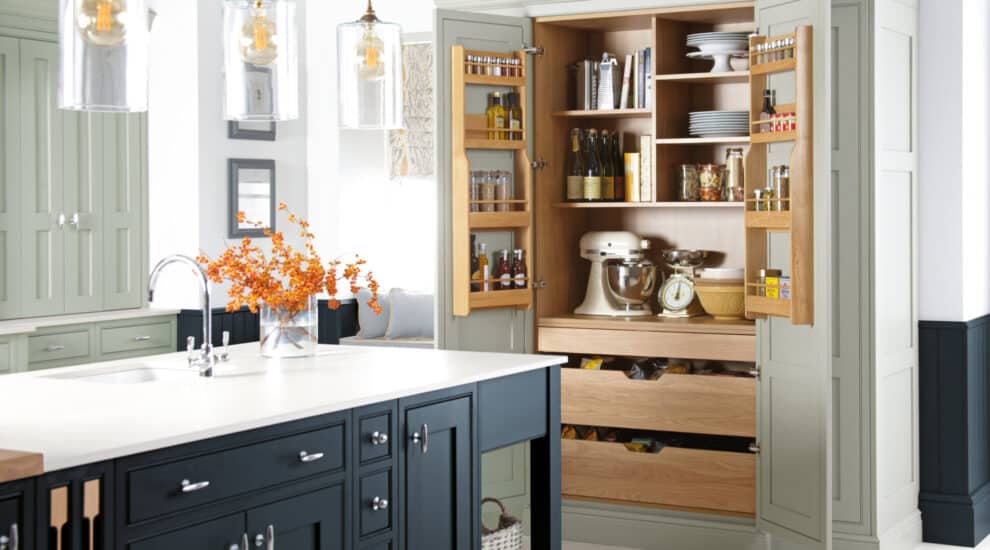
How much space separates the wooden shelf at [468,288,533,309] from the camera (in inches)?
199

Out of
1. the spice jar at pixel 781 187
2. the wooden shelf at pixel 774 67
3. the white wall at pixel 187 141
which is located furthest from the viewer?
the white wall at pixel 187 141

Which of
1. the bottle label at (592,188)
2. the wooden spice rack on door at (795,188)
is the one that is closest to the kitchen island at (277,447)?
the wooden spice rack on door at (795,188)

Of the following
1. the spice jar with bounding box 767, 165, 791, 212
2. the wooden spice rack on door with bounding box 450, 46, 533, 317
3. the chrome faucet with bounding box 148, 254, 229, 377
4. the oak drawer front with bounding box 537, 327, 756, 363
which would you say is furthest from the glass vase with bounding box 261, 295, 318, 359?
the spice jar with bounding box 767, 165, 791, 212

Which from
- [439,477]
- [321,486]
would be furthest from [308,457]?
[439,477]

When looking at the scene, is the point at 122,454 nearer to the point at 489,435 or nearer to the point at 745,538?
the point at 489,435

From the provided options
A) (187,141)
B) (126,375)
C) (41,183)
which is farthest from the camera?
(187,141)

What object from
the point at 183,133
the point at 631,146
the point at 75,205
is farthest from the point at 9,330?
the point at 631,146

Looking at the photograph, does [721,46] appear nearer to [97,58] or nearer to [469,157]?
[469,157]

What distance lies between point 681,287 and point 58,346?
2.76 meters

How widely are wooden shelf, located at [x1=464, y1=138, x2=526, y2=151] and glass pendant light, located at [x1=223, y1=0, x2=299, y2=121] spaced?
215 cm

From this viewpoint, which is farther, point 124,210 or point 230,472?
point 124,210

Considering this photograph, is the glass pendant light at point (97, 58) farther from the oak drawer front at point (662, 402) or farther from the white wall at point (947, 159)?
the white wall at point (947, 159)

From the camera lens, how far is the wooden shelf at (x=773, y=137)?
443 cm

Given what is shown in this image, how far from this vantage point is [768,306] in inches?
181
